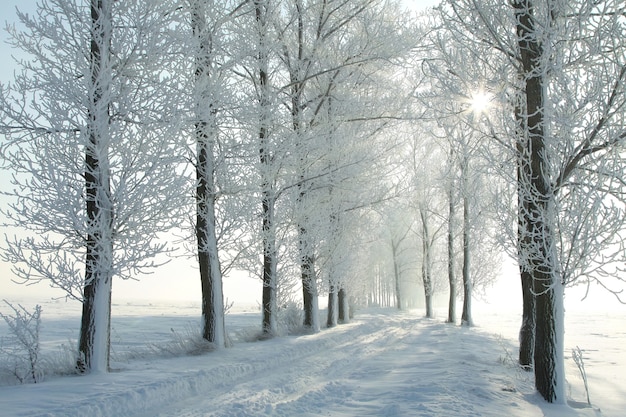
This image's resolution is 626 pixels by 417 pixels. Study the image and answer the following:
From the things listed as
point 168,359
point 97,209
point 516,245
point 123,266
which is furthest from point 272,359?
point 516,245

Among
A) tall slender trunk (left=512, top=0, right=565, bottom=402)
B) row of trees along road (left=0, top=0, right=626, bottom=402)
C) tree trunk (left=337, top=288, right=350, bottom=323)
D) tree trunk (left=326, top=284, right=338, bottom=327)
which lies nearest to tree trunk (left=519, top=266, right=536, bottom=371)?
row of trees along road (left=0, top=0, right=626, bottom=402)

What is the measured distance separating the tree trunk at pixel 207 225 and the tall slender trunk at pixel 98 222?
8.40ft

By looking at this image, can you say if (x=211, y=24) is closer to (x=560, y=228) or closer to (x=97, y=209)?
(x=97, y=209)

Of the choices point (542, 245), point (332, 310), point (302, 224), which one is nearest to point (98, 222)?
point (542, 245)

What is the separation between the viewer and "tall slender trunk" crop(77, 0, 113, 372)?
6.47 meters

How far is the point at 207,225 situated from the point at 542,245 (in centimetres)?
632

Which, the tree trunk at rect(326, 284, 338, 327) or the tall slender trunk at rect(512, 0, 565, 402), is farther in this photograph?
the tree trunk at rect(326, 284, 338, 327)

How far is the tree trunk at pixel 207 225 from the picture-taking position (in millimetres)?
9305

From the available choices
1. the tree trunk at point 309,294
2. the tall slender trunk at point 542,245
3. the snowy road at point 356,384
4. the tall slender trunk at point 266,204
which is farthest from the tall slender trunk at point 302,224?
the tall slender trunk at point 542,245

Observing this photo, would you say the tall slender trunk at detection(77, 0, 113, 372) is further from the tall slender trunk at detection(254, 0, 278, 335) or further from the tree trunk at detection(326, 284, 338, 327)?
the tree trunk at detection(326, 284, 338, 327)

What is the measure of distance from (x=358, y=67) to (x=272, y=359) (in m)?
8.99

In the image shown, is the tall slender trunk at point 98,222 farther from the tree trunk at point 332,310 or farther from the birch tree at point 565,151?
the tree trunk at point 332,310

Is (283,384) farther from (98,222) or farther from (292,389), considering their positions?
(98,222)

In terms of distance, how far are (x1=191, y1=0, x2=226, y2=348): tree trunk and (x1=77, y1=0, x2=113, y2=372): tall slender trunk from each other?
8.40 feet
